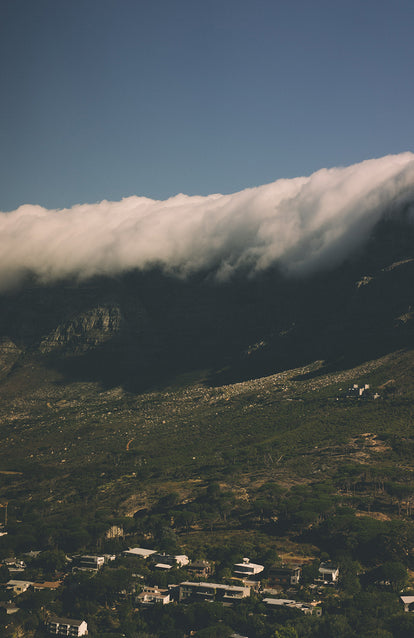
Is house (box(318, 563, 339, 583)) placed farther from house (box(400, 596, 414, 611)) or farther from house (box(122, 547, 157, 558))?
house (box(122, 547, 157, 558))

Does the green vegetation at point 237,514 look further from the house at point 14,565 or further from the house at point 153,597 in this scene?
the house at point 153,597

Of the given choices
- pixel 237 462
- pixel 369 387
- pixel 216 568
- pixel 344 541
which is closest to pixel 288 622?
pixel 216 568

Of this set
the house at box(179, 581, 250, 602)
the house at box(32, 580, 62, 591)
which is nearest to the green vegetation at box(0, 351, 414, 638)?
the house at box(32, 580, 62, 591)

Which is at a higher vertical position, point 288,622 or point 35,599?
point 35,599

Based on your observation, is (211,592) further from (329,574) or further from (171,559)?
(329,574)

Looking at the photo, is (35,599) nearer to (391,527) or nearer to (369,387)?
(391,527)

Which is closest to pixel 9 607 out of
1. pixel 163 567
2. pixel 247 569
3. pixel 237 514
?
pixel 163 567
